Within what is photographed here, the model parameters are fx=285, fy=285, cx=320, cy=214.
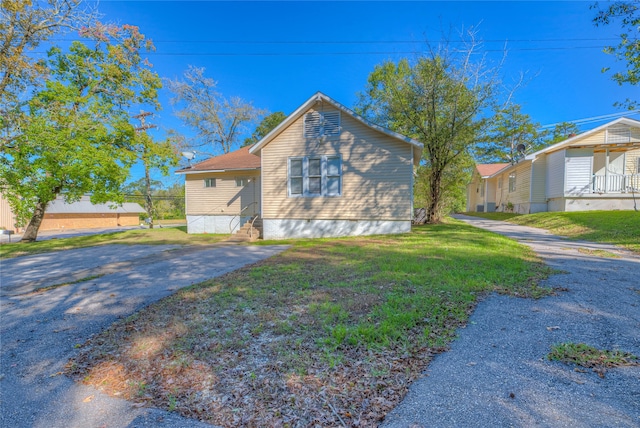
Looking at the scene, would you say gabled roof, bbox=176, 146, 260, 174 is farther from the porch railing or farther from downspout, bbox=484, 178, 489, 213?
downspout, bbox=484, 178, 489, 213

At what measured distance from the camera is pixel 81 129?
1255 centimetres

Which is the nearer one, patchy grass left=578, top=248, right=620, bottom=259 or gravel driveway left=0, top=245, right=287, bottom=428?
gravel driveway left=0, top=245, right=287, bottom=428

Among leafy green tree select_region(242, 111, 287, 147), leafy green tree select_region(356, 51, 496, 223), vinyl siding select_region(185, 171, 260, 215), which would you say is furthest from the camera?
leafy green tree select_region(242, 111, 287, 147)

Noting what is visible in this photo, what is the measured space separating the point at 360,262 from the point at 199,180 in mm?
13424

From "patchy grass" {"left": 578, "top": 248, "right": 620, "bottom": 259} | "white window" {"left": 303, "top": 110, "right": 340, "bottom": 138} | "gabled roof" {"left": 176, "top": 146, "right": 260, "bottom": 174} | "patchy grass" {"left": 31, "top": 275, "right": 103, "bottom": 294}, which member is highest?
"white window" {"left": 303, "top": 110, "right": 340, "bottom": 138}

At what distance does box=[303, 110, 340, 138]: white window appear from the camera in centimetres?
1198

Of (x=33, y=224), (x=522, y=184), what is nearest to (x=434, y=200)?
(x=522, y=184)

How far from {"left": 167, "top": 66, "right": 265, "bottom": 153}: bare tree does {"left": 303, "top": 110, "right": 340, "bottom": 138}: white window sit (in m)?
17.1

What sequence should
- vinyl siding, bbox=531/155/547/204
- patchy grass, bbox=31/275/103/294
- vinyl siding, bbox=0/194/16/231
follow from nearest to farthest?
patchy grass, bbox=31/275/103/294 < vinyl siding, bbox=531/155/547/204 < vinyl siding, bbox=0/194/16/231

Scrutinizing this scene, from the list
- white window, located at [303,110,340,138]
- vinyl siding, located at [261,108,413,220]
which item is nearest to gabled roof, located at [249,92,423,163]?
vinyl siding, located at [261,108,413,220]

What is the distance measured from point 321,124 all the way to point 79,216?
35586mm

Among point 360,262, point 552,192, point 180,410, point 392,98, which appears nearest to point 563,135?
point 552,192

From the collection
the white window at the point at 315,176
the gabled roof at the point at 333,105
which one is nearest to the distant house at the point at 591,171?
the gabled roof at the point at 333,105

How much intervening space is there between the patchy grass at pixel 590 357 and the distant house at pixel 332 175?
920 centimetres
